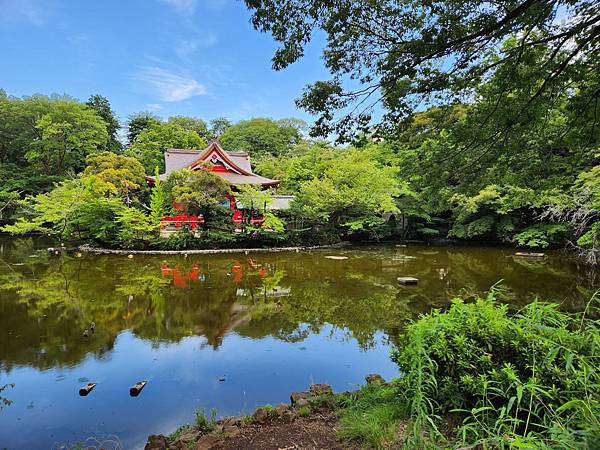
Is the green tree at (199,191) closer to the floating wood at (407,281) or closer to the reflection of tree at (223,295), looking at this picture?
the reflection of tree at (223,295)

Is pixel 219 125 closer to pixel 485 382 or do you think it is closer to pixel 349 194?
pixel 349 194

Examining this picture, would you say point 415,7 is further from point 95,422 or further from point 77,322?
point 77,322

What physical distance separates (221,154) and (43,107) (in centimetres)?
1319

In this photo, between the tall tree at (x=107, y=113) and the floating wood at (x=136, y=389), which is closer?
the floating wood at (x=136, y=389)

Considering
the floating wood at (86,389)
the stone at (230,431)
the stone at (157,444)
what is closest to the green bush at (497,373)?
the stone at (230,431)

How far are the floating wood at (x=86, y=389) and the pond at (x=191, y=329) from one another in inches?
1.8

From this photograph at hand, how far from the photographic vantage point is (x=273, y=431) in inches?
102

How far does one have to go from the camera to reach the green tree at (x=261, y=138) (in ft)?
98.4

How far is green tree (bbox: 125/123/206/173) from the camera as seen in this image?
24750 millimetres

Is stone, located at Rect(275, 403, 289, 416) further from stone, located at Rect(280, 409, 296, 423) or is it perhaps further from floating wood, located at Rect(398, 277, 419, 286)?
floating wood, located at Rect(398, 277, 419, 286)

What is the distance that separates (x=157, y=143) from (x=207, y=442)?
1007 inches

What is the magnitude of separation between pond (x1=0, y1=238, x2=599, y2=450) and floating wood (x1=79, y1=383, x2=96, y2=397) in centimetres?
5

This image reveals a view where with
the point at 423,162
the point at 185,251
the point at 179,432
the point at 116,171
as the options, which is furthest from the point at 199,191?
the point at 179,432

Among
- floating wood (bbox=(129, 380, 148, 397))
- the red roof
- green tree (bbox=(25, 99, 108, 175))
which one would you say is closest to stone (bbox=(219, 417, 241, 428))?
floating wood (bbox=(129, 380, 148, 397))
